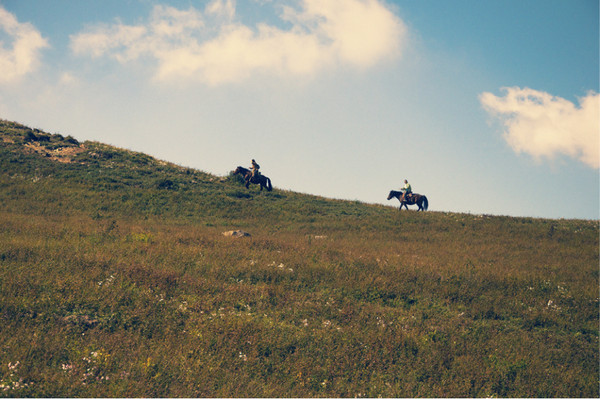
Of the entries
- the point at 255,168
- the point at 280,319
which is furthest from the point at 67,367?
the point at 255,168

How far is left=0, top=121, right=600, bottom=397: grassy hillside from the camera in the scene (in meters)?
6.89

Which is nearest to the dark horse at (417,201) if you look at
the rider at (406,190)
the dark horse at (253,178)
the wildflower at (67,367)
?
the rider at (406,190)

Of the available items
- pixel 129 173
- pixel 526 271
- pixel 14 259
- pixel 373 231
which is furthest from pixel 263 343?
pixel 129 173

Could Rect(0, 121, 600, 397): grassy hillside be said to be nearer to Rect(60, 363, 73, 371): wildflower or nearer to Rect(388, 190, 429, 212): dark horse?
Rect(60, 363, 73, 371): wildflower

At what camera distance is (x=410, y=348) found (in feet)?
29.4

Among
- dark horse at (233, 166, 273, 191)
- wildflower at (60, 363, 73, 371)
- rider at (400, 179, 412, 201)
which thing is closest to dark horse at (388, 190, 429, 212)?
rider at (400, 179, 412, 201)

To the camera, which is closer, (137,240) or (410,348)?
(410,348)

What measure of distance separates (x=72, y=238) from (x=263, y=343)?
446 inches

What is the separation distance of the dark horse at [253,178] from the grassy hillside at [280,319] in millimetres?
19836

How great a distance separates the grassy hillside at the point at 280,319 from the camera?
6.89 meters

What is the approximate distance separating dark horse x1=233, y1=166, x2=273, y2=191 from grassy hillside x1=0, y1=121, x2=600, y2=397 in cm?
1984

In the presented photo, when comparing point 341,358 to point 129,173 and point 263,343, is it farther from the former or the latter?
point 129,173

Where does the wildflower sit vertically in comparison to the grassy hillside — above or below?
below

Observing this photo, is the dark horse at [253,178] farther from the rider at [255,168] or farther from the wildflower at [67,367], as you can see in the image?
the wildflower at [67,367]
